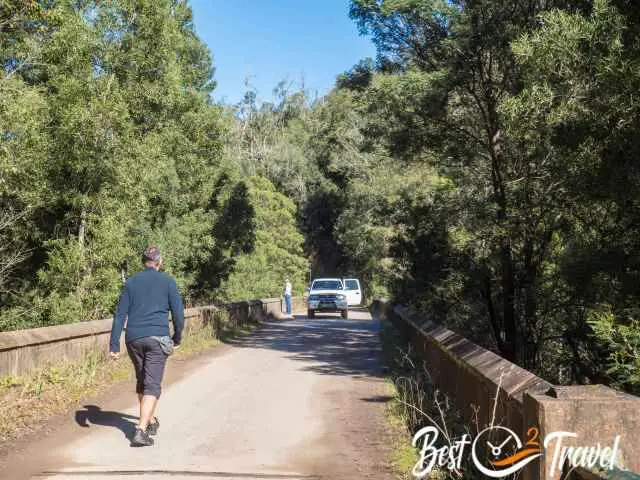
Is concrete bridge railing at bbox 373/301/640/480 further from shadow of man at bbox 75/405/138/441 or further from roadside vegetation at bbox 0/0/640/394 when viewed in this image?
shadow of man at bbox 75/405/138/441

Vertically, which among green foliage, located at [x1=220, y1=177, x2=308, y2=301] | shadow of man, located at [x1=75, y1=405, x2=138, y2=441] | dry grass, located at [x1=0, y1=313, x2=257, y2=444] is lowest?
shadow of man, located at [x1=75, y1=405, x2=138, y2=441]

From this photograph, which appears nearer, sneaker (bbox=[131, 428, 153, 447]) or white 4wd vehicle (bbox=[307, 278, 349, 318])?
sneaker (bbox=[131, 428, 153, 447])

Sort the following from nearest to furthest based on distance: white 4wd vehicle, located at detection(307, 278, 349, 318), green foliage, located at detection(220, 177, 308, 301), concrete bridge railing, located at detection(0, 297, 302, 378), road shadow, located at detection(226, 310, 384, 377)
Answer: concrete bridge railing, located at detection(0, 297, 302, 378) < road shadow, located at detection(226, 310, 384, 377) < white 4wd vehicle, located at detection(307, 278, 349, 318) < green foliage, located at detection(220, 177, 308, 301)

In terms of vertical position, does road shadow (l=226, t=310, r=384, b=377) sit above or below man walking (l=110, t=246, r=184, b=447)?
below

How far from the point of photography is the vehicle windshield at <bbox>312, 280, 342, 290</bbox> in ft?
123

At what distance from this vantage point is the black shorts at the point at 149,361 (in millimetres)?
7434

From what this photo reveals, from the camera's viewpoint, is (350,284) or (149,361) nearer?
(149,361)

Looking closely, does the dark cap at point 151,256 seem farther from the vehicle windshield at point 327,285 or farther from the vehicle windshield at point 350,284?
the vehicle windshield at point 350,284

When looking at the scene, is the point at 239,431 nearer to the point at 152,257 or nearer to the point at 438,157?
the point at 152,257

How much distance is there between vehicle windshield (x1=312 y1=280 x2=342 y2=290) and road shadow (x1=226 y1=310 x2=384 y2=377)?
9.32 metres

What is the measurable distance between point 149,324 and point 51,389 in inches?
121

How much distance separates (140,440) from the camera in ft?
23.5

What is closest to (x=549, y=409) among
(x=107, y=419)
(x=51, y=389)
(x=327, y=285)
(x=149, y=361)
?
(x=149, y=361)

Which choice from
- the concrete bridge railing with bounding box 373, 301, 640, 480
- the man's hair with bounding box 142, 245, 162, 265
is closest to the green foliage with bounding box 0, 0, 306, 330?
the man's hair with bounding box 142, 245, 162, 265
